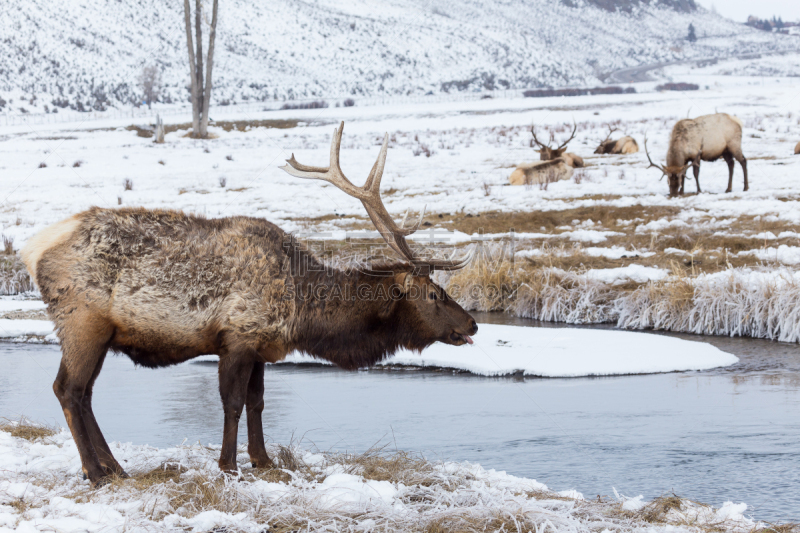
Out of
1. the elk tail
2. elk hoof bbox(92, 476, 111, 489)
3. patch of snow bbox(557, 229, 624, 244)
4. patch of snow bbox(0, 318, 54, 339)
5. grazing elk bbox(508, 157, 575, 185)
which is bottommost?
patch of snow bbox(0, 318, 54, 339)

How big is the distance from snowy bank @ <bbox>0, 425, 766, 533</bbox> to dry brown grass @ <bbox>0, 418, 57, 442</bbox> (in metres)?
0.55

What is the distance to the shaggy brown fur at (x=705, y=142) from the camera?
1734 centimetres

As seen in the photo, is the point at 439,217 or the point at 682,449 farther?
the point at 439,217

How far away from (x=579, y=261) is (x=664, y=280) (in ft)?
6.01

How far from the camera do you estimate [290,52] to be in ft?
313

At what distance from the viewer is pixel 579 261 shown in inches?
482

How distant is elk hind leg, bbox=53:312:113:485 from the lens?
4.76 metres

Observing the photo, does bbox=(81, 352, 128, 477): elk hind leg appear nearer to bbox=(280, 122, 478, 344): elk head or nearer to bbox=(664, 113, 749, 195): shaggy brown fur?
bbox=(280, 122, 478, 344): elk head

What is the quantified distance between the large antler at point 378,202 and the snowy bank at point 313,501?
1351mm

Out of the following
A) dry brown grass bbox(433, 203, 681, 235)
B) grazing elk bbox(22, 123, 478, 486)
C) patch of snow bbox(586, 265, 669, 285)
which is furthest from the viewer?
dry brown grass bbox(433, 203, 681, 235)

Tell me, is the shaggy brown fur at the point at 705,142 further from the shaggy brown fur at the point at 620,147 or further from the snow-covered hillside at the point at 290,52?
the snow-covered hillside at the point at 290,52

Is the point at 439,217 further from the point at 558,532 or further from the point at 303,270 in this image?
the point at 558,532

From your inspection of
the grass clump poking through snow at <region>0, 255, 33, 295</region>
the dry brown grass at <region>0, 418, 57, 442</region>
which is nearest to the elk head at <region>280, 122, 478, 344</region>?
the dry brown grass at <region>0, 418, 57, 442</region>

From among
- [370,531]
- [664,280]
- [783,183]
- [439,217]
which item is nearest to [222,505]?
[370,531]
